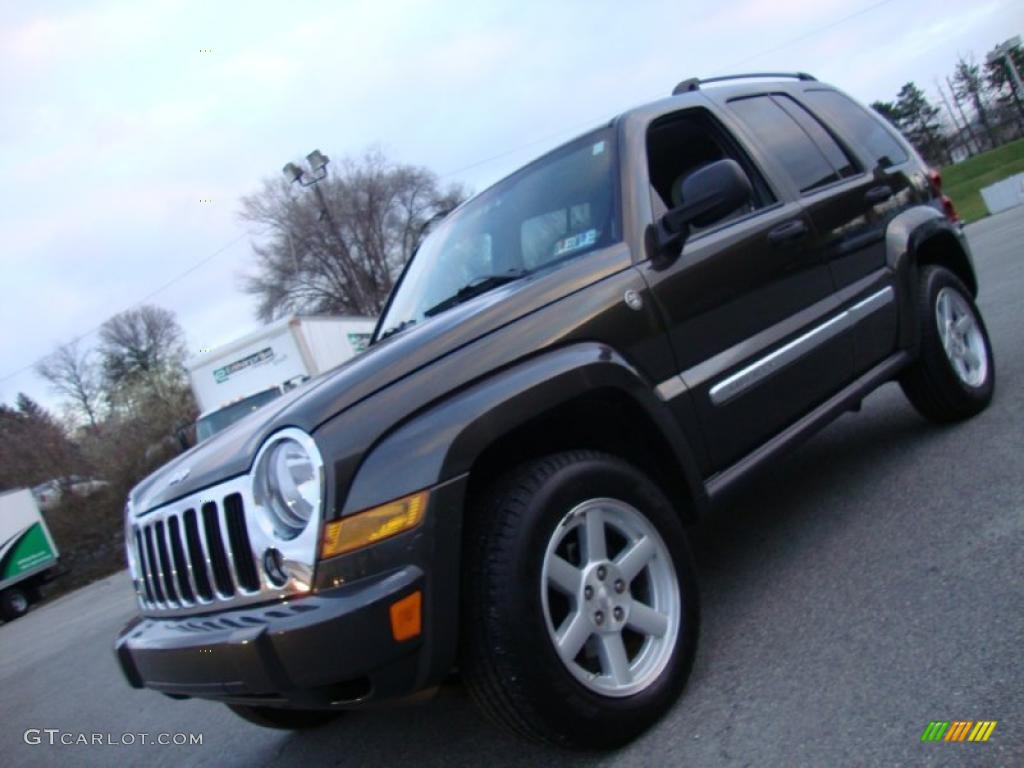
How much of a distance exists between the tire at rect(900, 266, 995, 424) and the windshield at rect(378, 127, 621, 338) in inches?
77.9

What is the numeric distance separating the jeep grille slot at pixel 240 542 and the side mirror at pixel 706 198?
1.64 metres

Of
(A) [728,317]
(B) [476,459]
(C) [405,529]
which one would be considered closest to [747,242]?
(A) [728,317]

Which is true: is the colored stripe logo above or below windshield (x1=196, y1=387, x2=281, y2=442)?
below

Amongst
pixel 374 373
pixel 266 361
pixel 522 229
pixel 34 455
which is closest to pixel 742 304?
pixel 522 229

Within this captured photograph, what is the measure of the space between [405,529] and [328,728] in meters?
1.84

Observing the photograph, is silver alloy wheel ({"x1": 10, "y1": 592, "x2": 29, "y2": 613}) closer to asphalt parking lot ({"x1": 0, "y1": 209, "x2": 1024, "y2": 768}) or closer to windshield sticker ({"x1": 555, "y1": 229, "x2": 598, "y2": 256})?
asphalt parking lot ({"x1": 0, "y1": 209, "x2": 1024, "y2": 768})

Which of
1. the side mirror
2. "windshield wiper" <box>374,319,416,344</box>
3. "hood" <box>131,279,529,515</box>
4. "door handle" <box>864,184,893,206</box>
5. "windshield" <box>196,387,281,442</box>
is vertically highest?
"windshield" <box>196,387,281,442</box>

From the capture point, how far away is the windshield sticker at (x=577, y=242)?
3095 mm

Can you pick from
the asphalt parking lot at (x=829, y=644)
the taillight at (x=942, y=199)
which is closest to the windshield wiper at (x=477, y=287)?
the asphalt parking lot at (x=829, y=644)

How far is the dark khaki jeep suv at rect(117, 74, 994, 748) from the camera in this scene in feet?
7.07

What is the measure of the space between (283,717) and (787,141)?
3292 millimetres

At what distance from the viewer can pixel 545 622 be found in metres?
2.25

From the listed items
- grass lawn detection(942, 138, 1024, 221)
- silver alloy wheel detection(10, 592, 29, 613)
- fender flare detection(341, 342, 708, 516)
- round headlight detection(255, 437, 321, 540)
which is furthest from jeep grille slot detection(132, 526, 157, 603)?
grass lawn detection(942, 138, 1024, 221)

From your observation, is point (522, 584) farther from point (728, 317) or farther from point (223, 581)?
point (728, 317)
